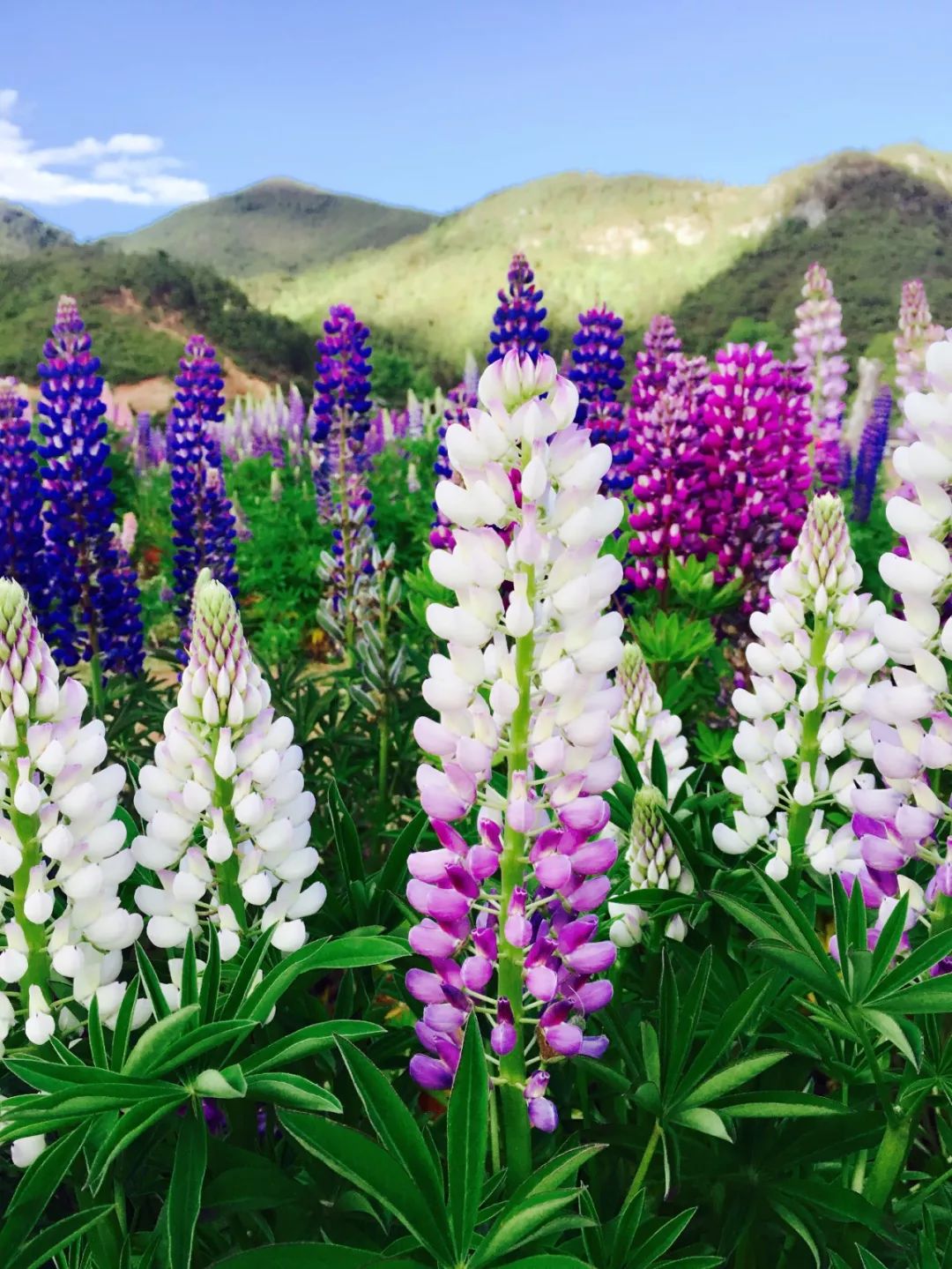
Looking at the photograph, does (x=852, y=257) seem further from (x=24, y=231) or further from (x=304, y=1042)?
(x=24, y=231)

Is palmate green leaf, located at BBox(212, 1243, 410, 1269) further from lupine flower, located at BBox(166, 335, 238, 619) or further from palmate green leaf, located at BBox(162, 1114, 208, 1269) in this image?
lupine flower, located at BBox(166, 335, 238, 619)

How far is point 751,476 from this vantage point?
4.10 m

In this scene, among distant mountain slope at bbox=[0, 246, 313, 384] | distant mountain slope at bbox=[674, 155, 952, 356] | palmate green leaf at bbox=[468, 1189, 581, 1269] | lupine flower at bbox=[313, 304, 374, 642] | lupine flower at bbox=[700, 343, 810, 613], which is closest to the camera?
palmate green leaf at bbox=[468, 1189, 581, 1269]

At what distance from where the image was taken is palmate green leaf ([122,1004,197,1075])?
1.18 metres

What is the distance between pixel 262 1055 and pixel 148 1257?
0.27 metres

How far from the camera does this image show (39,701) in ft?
4.30

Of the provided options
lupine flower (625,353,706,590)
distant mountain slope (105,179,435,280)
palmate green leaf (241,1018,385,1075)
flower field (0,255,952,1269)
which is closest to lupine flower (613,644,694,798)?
flower field (0,255,952,1269)

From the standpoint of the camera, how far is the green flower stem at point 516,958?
4.02 feet

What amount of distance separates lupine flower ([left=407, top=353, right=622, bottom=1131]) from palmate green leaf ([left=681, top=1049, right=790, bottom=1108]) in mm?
135

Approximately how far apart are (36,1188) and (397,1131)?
0.44 metres

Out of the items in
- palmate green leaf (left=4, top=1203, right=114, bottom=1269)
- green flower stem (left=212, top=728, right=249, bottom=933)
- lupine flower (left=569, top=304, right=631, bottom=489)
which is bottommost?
palmate green leaf (left=4, top=1203, right=114, bottom=1269)

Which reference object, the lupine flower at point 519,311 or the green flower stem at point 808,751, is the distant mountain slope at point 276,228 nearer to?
the lupine flower at point 519,311

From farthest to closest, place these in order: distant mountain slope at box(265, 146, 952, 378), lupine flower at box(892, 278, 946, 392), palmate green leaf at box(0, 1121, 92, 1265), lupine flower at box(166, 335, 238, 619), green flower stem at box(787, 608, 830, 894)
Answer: distant mountain slope at box(265, 146, 952, 378)
lupine flower at box(892, 278, 946, 392)
lupine flower at box(166, 335, 238, 619)
green flower stem at box(787, 608, 830, 894)
palmate green leaf at box(0, 1121, 92, 1265)

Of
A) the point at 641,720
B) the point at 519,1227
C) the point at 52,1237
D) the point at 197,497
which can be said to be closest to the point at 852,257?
the point at 197,497
